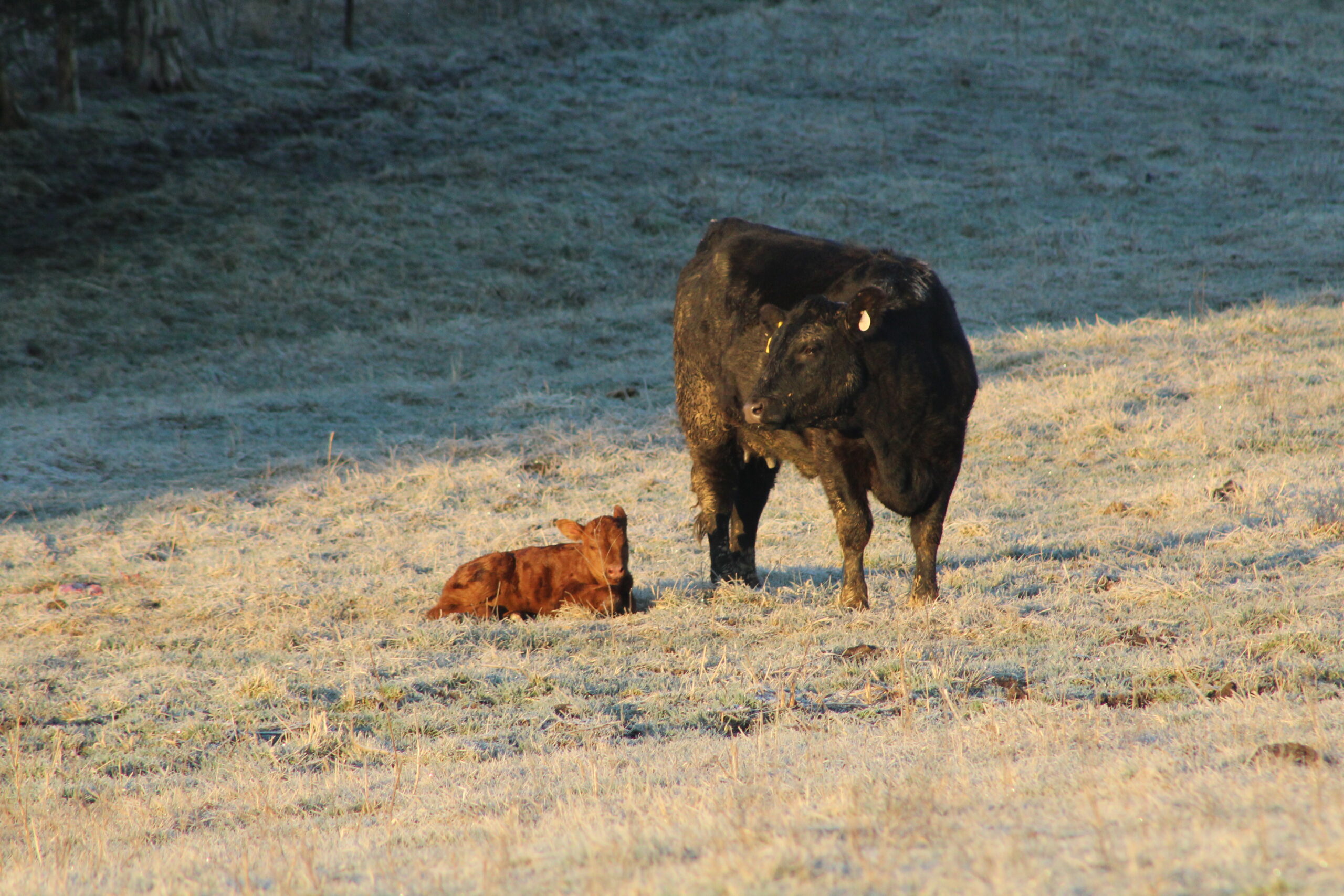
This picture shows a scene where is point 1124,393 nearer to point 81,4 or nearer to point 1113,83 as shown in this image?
point 1113,83

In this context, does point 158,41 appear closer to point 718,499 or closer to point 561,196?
point 561,196

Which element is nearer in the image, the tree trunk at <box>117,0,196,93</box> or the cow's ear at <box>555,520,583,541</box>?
the cow's ear at <box>555,520,583,541</box>

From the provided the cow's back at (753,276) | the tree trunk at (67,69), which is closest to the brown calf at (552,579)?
the cow's back at (753,276)

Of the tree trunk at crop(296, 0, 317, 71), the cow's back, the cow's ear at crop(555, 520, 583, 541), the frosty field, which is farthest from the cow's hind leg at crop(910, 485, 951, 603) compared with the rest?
the tree trunk at crop(296, 0, 317, 71)

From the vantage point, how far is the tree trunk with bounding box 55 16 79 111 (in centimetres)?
3534

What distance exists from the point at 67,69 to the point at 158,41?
9.52 ft

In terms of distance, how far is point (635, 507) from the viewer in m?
11.9

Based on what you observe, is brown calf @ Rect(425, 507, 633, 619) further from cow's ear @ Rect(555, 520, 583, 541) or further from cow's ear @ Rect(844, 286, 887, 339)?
cow's ear @ Rect(844, 286, 887, 339)

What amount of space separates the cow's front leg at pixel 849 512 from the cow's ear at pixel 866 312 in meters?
0.83

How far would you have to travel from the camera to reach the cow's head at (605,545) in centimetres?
795

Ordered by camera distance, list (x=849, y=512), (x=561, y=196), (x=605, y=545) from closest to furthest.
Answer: (x=849, y=512), (x=605, y=545), (x=561, y=196)

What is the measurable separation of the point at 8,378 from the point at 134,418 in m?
4.86

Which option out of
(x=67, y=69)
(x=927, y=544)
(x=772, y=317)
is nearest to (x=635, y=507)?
(x=772, y=317)

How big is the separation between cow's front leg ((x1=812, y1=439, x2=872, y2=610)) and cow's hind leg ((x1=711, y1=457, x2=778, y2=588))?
115cm
